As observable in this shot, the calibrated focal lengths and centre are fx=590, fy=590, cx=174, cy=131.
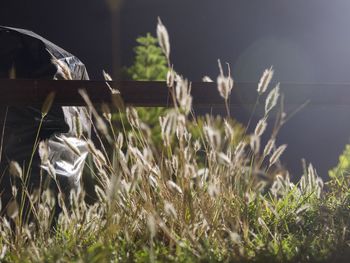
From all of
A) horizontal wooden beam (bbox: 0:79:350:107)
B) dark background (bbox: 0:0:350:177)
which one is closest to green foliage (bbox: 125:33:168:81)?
dark background (bbox: 0:0:350:177)

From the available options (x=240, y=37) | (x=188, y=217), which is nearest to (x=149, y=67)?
(x=240, y=37)

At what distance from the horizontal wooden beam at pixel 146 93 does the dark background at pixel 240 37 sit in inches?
275

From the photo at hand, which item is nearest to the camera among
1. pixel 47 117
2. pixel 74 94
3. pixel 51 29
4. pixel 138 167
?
pixel 138 167

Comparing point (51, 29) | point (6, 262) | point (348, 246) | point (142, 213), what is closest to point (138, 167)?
point (142, 213)

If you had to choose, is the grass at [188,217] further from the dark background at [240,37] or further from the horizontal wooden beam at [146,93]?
the dark background at [240,37]

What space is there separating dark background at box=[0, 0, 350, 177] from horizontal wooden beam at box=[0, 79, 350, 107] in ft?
22.9

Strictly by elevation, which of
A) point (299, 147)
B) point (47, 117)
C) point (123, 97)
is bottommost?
point (299, 147)

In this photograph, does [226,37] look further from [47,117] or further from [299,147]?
[47,117]

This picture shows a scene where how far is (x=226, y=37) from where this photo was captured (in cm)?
995

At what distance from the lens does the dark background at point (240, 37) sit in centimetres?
918

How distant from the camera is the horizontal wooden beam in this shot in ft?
6.92

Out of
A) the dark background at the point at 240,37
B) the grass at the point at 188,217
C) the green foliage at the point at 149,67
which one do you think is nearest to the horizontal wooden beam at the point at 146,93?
the grass at the point at 188,217

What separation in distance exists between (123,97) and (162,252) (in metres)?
0.72

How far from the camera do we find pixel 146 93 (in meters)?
2.19
